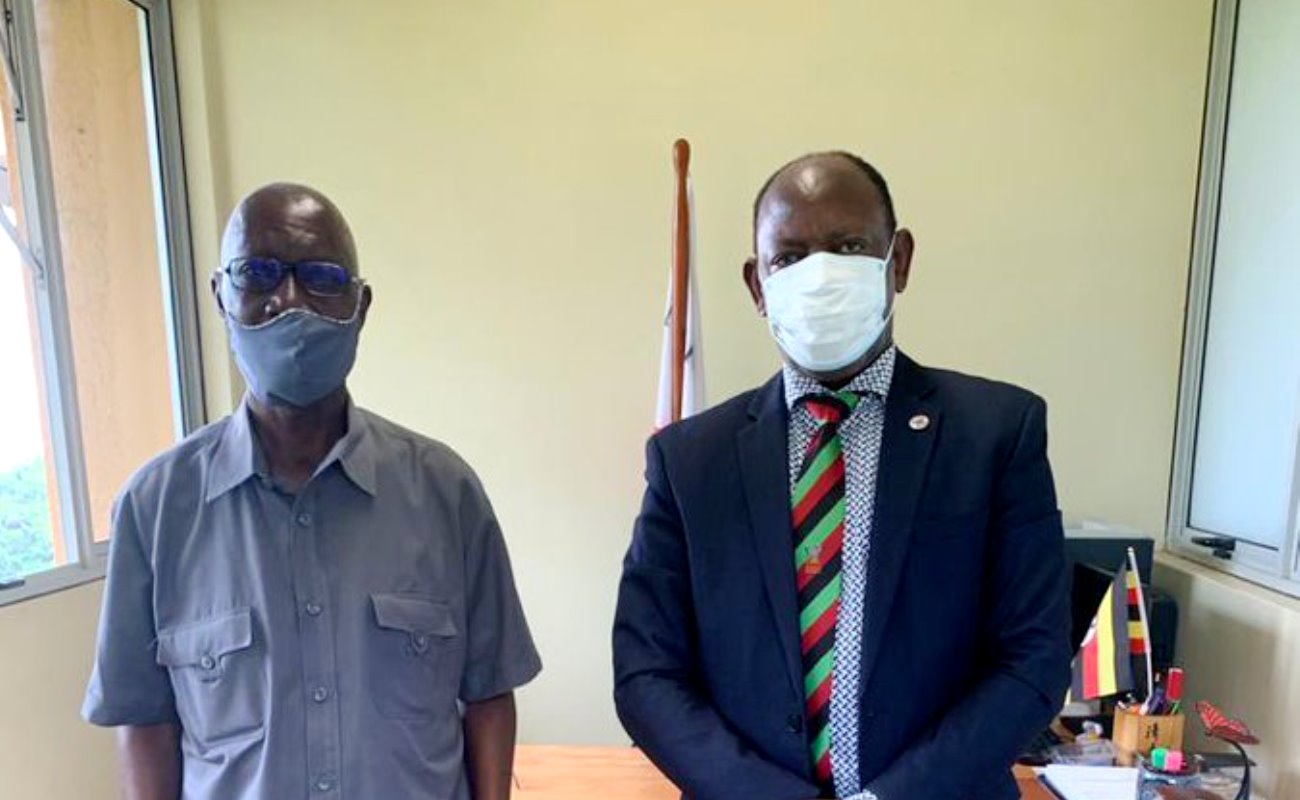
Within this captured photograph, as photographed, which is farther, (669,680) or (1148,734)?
(1148,734)

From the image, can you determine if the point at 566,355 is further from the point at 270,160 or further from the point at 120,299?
the point at 120,299

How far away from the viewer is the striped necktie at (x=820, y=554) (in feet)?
3.14

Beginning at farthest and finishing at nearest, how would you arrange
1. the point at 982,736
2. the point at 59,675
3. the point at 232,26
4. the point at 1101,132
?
the point at 232,26 → the point at 1101,132 → the point at 59,675 → the point at 982,736

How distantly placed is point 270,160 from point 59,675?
1.67m

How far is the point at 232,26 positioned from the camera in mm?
2412

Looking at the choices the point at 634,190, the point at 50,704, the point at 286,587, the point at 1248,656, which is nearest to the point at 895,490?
the point at 286,587

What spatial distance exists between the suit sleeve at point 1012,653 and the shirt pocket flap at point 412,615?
0.61 m

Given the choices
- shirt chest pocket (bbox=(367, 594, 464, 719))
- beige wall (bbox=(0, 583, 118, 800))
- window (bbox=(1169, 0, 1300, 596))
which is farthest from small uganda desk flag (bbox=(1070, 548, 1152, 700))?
beige wall (bbox=(0, 583, 118, 800))

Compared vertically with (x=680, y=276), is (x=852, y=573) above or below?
below

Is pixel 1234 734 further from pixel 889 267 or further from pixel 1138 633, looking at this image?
pixel 889 267

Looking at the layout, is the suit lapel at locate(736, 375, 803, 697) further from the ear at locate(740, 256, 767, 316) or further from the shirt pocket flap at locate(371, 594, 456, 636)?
the shirt pocket flap at locate(371, 594, 456, 636)

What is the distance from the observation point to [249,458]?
982 millimetres

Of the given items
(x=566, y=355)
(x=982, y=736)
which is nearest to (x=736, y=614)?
(x=982, y=736)

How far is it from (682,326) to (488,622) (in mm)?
1147
